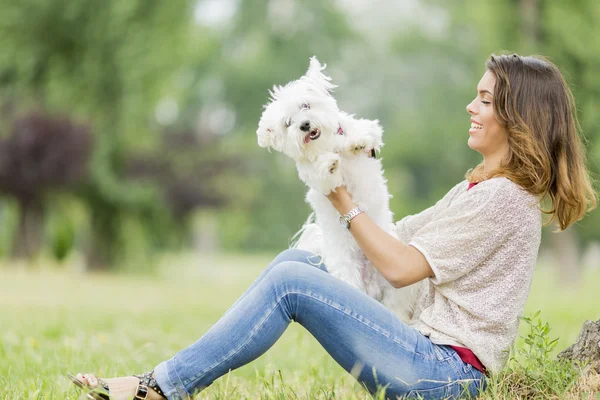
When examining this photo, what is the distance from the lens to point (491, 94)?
2842 mm

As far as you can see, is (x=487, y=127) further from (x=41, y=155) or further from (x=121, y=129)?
(x=121, y=129)

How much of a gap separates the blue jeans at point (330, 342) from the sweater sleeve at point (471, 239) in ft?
0.90

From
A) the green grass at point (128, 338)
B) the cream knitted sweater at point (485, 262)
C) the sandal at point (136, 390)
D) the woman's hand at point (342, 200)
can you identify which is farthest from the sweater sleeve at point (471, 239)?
the sandal at point (136, 390)

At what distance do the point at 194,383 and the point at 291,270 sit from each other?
56cm

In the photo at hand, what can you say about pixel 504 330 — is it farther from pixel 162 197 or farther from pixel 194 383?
pixel 162 197

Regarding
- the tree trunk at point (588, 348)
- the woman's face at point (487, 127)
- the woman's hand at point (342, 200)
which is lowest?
the tree trunk at point (588, 348)

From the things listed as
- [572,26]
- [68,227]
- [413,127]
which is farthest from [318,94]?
[413,127]

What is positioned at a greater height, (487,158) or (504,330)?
(487,158)

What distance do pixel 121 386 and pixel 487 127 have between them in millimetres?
1738

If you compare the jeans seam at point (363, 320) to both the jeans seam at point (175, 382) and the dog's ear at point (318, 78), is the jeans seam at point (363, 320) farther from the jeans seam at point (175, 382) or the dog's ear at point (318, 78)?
the dog's ear at point (318, 78)

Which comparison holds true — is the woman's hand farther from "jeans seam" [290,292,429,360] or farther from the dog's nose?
"jeans seam" [290,292,429,360]

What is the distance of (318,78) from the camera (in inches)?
132

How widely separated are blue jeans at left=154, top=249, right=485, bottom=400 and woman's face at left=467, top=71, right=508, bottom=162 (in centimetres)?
80

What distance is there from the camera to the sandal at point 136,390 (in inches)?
104
